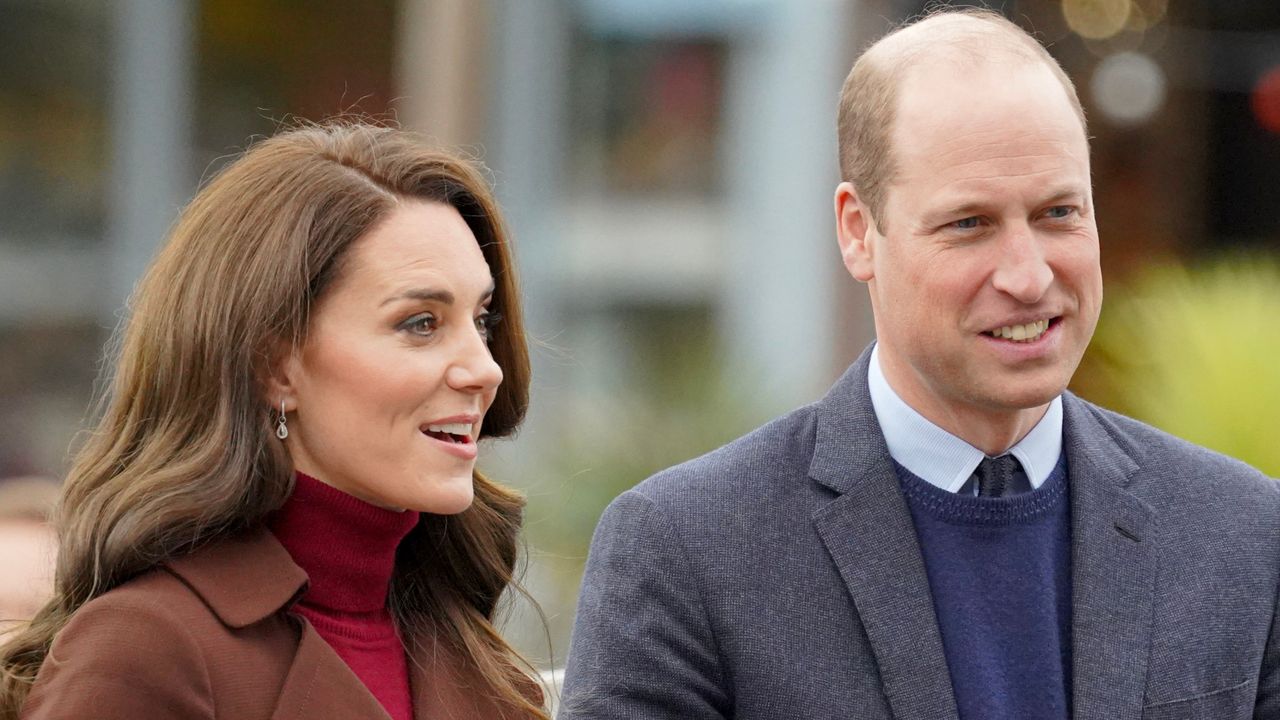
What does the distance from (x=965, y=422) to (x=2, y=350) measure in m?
6.46

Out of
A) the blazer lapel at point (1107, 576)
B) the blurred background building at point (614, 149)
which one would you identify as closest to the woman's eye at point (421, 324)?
the blazer lapel at point (1107, 576)

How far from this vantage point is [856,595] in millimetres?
2832

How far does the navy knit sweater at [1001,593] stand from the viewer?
9.18ft

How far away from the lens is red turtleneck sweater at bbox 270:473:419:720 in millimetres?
2926

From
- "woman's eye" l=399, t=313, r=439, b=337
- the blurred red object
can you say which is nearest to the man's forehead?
"woman's eye" l=399, t=313, r=439, b=337

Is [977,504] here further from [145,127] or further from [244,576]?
A: [145,127]

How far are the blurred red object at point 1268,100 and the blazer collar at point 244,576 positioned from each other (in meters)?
8.18

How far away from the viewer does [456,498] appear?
2.92m

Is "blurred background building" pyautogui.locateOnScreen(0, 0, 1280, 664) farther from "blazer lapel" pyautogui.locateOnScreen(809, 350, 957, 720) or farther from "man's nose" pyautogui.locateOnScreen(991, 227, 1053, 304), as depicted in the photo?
"man's nose" pyautogui.locateOnScreen(991, 227, 1053, 304)

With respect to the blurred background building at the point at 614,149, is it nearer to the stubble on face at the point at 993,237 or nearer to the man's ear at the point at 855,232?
the man's ear at the point at 855,232

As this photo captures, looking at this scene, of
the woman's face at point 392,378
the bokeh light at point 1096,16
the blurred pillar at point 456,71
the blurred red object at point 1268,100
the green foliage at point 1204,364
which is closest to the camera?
the woman's face at point 392,378

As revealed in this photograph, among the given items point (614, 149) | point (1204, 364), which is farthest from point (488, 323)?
point (614, 149)

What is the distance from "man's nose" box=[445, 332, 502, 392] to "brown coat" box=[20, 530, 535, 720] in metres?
0.40

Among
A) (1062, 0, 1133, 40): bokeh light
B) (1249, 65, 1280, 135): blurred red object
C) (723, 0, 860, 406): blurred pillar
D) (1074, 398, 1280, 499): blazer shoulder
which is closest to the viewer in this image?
(1074, 398, 1280, 499): blazer shoulder
